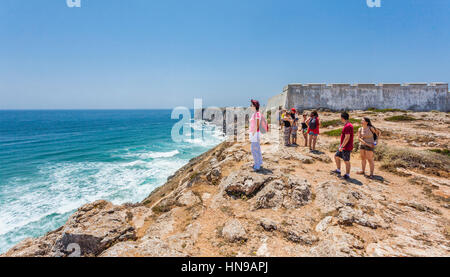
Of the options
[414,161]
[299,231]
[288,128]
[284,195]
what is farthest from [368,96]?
[299,231]

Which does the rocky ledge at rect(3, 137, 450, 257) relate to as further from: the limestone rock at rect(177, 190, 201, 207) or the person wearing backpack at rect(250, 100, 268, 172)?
the person wearing backpack at rect(250, 100, 268, 172)

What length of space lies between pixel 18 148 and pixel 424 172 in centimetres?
4252

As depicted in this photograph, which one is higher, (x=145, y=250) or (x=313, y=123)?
(x=313, y=123)

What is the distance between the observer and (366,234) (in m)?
3.52

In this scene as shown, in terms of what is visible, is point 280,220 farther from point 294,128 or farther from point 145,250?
point 294,128

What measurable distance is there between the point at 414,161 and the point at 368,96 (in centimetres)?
1862

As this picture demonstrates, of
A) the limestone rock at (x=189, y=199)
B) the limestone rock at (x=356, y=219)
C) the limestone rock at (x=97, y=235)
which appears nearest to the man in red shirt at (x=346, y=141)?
the limestone rock at (x=356, y=219)

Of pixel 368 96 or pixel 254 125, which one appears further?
pixel 368 96

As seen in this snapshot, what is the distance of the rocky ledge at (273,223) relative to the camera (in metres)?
3.28

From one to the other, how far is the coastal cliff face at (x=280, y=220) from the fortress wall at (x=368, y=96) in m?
17.2

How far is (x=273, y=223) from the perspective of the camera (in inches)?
153

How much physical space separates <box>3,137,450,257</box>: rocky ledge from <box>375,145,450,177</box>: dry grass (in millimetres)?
1312

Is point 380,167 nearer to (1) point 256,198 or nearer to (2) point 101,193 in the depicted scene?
(1) point 256,198
